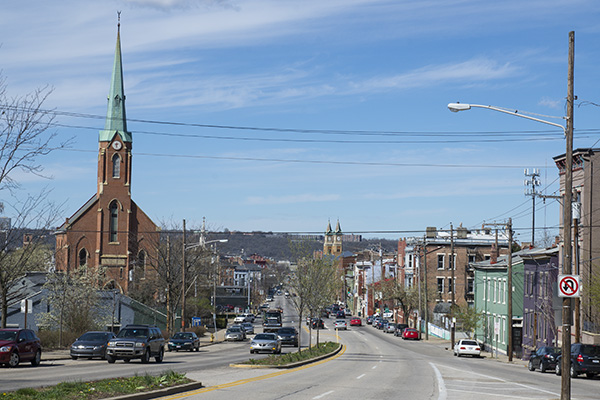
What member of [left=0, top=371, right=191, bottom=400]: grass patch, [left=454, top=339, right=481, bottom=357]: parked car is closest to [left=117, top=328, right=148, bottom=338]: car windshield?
[left=0, top=371, right=191, bottom=400]: grass patch

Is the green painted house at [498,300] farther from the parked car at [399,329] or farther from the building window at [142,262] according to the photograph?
the building window at [142,262]

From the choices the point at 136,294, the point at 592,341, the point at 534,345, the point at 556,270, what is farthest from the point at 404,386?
the point at 136,294

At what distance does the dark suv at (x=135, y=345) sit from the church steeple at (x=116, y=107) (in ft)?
219

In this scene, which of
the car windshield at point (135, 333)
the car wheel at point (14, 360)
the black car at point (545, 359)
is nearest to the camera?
the car wheel at point (14, 360)

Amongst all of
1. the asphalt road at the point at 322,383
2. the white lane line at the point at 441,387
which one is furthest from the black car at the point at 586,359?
the white lane line at the point at 441,387

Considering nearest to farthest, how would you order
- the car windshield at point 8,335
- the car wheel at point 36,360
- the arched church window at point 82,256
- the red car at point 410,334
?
the car windshield at point 8,335 → the car wheel at point 36,360 → the red car at point 410,334 → the arched church window at point 82,256

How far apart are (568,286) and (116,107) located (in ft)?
283

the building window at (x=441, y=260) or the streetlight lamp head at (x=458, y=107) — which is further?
the building window at (x=441, y=260)

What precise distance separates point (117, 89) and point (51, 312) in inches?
1810

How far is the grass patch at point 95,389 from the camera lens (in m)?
16.2

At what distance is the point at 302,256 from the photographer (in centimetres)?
5191

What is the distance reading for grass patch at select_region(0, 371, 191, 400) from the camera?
53.2 ft

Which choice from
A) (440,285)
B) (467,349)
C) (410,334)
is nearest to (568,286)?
(467,349)

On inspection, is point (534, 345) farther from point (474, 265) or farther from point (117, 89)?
point (117, 89)
